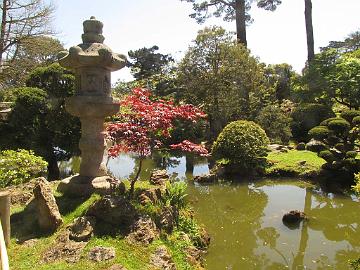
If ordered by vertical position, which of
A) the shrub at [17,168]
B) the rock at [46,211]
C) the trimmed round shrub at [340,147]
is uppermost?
the trimmed round shrub at [340,147]

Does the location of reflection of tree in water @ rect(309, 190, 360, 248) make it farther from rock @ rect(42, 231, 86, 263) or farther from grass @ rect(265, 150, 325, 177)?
rock @ rect(42, 231, 86, 263)

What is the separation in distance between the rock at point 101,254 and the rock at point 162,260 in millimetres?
640

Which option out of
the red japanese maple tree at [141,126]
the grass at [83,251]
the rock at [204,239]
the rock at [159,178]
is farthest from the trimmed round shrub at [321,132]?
the grass at [83,251]

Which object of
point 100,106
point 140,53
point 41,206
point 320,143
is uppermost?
point 140,53

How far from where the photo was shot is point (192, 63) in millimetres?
18297

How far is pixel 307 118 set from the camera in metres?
18.8

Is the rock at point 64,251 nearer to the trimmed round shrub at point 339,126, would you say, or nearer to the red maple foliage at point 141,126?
the red maple foliage at point 141,126

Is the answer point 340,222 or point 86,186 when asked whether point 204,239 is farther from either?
point 340,222

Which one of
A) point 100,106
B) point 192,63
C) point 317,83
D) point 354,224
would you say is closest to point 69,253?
point 100,106

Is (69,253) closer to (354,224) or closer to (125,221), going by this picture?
(125,221)

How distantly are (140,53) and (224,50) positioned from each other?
22144 mm

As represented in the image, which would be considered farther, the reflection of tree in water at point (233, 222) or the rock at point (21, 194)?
the rock at point (21, 194)

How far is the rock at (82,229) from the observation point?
550 centimetres

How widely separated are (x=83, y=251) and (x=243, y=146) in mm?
8633
